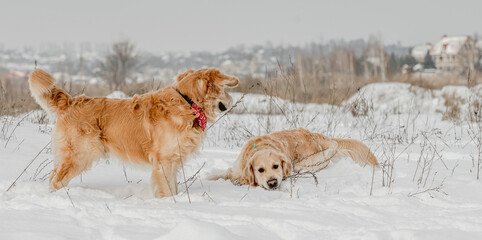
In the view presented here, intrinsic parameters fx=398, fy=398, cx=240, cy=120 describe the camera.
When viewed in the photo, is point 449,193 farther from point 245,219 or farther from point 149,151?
point 149,151

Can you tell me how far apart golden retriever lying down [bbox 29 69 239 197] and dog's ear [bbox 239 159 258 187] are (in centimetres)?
105

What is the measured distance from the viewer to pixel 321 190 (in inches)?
152

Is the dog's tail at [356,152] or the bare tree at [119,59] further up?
the bare tree at [119,59]

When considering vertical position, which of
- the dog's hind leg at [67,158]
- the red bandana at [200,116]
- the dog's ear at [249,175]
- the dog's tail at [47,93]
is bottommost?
the dog's ear at [249,175]

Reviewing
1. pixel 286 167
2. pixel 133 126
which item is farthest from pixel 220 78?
pixel 286 167

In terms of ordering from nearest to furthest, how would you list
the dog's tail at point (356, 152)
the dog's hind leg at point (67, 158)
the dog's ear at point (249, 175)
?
the dog's hind leg at point (67, 158)
the dog's ear at point (249, 175)
the dog's tail at point (356, 152)

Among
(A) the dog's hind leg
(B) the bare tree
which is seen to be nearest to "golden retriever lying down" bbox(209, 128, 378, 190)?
(A) the dog's hind leg

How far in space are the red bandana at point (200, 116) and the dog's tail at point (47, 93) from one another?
1.16 metres

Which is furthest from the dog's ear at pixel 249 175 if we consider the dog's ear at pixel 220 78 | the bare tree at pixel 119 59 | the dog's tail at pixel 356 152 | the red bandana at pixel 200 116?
the bare tree at pixel 119 59

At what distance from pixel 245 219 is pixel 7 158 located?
3277 millimetres

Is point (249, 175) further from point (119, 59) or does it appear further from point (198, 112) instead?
point (119, 59)

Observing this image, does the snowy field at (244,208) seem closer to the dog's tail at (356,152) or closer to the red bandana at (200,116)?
the dog's tail at (356,152)

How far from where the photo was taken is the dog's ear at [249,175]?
468 centimetres

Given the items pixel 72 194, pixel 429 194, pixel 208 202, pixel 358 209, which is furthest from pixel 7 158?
pixel 429 194
